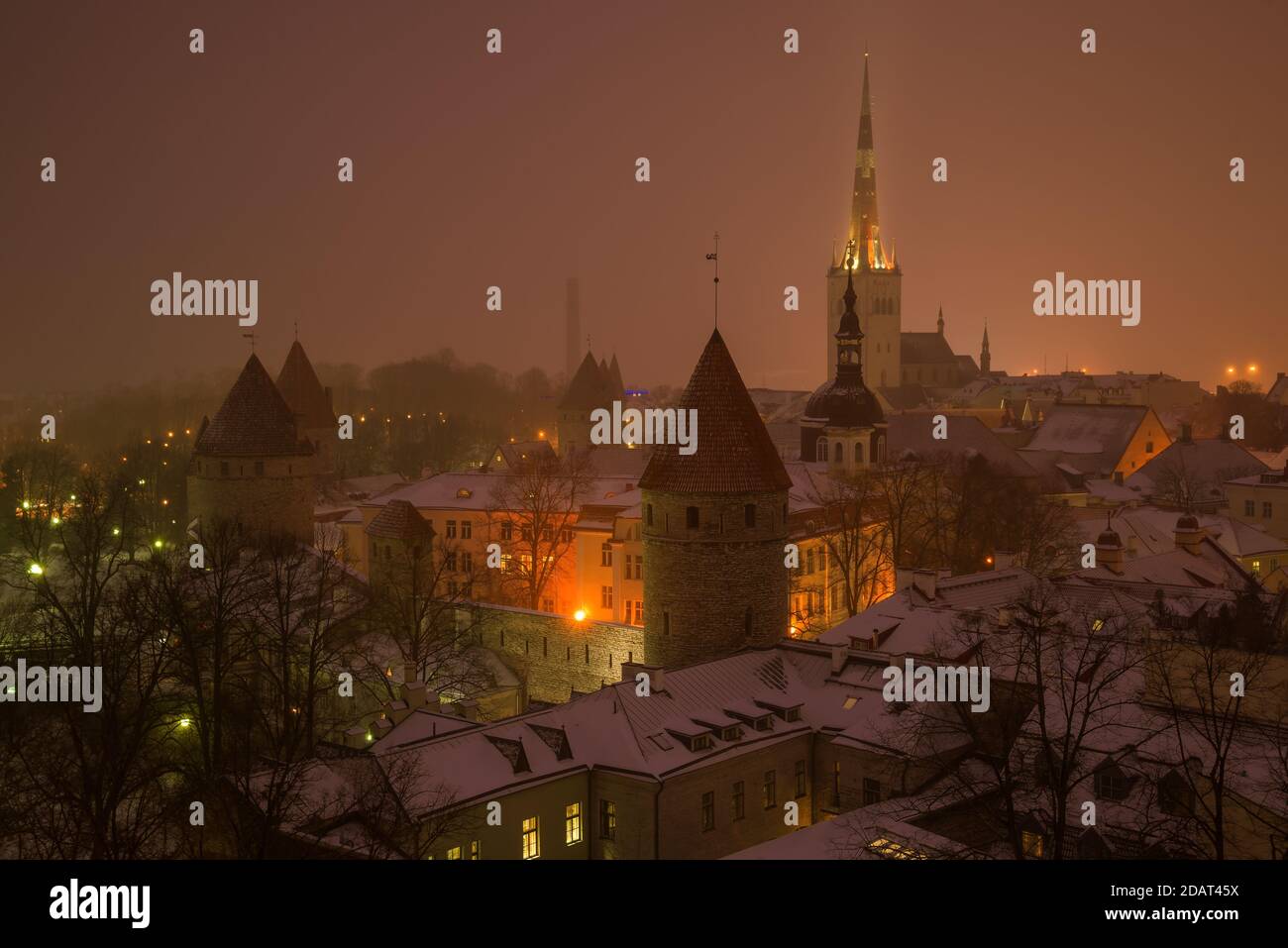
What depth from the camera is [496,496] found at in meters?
44.9

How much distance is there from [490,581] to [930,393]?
7873cm

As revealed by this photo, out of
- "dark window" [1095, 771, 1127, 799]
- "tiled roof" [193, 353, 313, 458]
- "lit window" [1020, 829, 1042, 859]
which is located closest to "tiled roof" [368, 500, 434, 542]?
"tiled roof" [193, 353, 313, 458]

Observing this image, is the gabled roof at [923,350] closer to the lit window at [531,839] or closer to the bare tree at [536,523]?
the bare tree at [536,523]

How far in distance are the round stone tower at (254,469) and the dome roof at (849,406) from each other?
19643mm

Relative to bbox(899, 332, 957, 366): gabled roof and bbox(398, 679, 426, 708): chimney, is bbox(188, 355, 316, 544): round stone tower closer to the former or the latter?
bbox(398, 679, 426, 708): chimney

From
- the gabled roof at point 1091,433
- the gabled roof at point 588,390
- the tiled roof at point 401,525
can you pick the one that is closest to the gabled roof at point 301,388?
the gabled roof at point 588,390

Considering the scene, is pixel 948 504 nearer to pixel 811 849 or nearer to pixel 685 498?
pixel 685 498

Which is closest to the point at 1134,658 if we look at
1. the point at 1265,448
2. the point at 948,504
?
the point at 948,504

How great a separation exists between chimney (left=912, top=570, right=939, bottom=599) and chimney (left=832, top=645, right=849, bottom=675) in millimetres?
3473

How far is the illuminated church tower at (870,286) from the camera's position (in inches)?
4220

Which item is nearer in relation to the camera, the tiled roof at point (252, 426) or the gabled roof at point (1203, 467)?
the tiled roof at point (252, 426)

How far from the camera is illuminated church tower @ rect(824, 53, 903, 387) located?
352 ft

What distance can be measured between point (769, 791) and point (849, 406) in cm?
2845

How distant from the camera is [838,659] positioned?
25.2m
